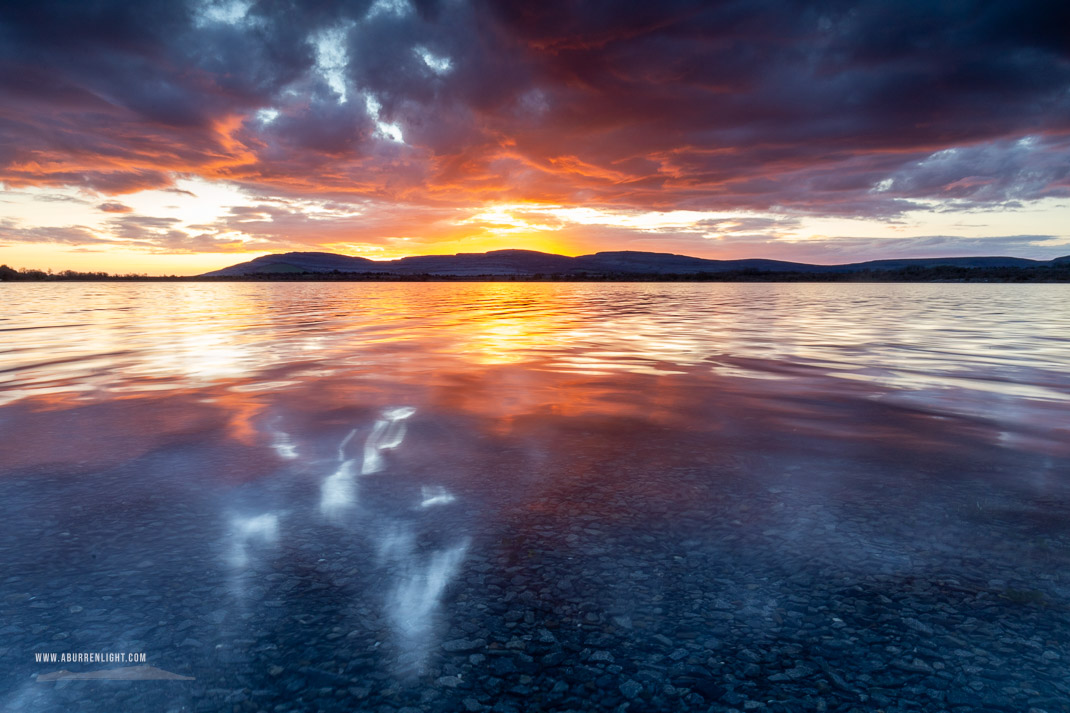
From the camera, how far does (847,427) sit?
766 cm

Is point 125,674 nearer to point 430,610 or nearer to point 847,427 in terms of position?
point 430,610

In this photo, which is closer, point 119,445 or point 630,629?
point 630,629

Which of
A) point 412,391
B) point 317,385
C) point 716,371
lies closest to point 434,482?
point 412,391

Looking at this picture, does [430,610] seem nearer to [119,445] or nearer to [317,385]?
[119,445]

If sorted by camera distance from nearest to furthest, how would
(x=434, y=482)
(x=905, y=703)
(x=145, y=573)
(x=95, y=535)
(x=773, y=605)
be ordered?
(x=905, y=703) → (x=773, y=605) → (x=145, y=573) → (x=95, y=535) → (x=434, y=482)

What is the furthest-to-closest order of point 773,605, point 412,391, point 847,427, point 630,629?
point 412,391
point 847,427
point 773,605
point 630,629

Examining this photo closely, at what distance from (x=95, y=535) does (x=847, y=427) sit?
774 centimetres

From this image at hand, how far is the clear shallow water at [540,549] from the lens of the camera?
9.25 feet

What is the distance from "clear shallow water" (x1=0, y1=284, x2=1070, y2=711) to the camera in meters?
2.82

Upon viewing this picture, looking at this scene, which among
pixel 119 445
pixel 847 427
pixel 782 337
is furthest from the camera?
pixel 782 337

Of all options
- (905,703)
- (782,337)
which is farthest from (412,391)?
(782,337)

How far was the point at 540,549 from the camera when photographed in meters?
4.13

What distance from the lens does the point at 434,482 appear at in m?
5.56

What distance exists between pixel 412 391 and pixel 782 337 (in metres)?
13.8
